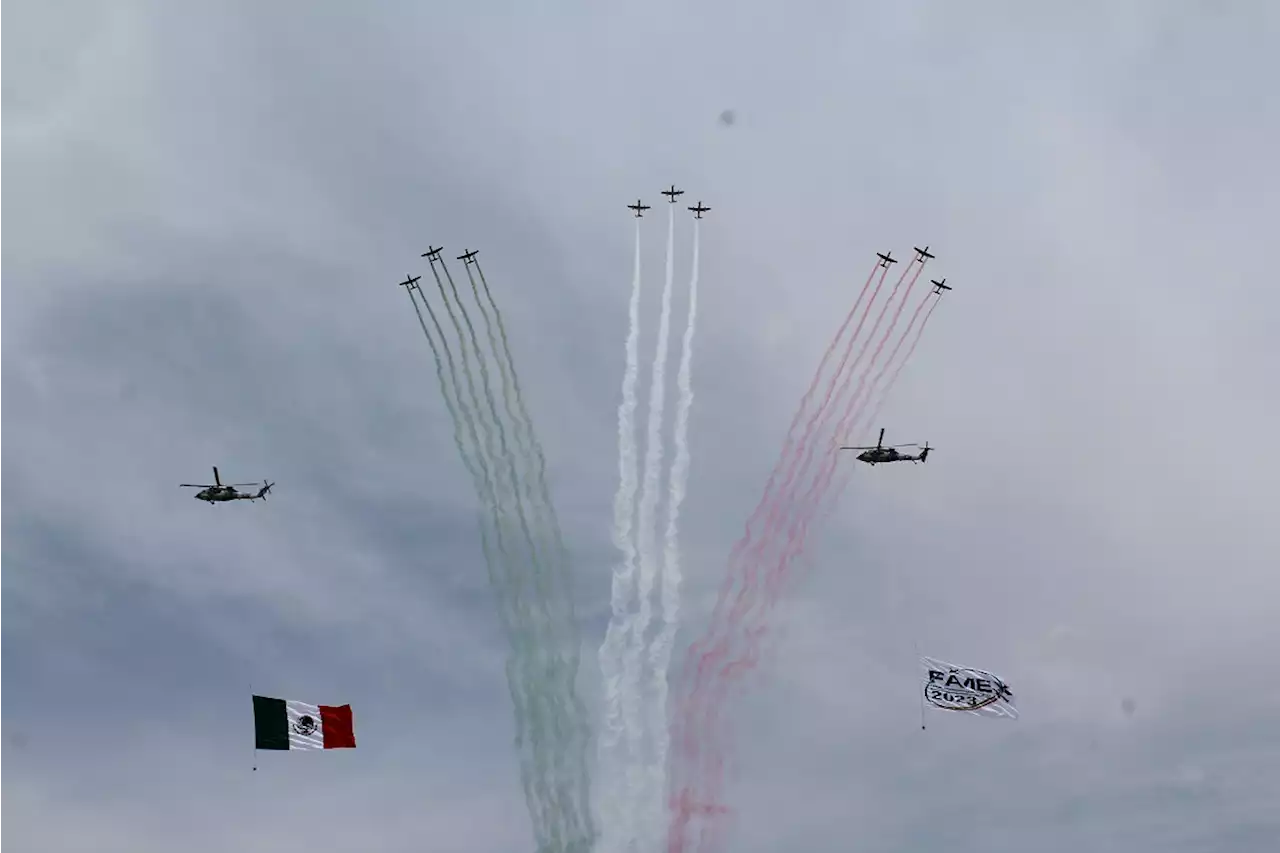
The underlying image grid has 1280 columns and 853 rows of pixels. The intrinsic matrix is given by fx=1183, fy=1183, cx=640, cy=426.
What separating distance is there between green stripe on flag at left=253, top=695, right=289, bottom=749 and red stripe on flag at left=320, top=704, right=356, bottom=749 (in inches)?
152

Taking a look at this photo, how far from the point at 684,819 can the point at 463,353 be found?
54085 mm

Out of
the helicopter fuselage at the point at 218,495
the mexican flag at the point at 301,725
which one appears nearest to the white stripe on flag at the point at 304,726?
the mexican flag at the point at 301,725

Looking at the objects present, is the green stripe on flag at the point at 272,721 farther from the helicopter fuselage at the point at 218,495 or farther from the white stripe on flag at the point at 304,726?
the helicopter fuselage at the point at 218,495

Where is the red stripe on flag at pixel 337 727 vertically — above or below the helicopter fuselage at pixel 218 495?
below

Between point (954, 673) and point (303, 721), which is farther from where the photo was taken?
point (954, 673)

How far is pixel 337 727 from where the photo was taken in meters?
123

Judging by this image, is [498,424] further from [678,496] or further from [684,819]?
[684,819]

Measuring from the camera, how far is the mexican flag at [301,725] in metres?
121

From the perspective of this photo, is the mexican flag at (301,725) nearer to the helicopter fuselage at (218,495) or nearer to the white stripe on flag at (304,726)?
the white stripe on flag at (304,726)

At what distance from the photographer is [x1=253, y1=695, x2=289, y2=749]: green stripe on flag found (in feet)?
397

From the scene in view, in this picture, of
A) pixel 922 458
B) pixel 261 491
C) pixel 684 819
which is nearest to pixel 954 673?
pixel 922 458

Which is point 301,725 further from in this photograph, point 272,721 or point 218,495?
point 218,495

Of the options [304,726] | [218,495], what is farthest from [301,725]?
[218,495]

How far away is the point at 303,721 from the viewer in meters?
123
